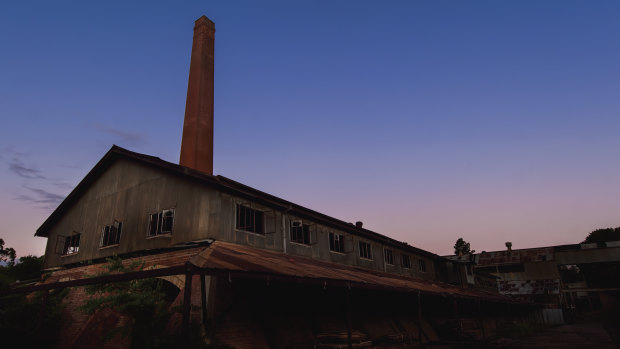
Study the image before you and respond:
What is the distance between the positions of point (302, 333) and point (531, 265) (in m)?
39.8

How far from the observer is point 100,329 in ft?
39.7

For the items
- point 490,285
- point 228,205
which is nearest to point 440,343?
point 228,205

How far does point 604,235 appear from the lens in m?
64.2

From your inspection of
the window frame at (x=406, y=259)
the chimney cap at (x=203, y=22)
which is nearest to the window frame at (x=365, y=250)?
the window frame at (x=406, y=259)

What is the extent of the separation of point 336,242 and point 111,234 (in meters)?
11.7

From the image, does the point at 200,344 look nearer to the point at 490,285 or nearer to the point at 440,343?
the point at 440,343

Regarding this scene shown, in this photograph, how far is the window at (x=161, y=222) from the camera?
49.6ft

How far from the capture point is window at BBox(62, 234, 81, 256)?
18883mm

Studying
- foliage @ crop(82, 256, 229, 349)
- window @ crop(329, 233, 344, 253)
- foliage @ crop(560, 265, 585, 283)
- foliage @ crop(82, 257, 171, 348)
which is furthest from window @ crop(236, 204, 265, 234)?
foliage @ crop(560, 265, 585, 283)

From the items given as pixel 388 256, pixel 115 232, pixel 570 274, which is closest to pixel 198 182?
pixel 115 232

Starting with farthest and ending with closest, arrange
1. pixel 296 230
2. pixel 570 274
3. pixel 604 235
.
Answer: pixel 570 274 → pixel 604 235 → pixel 296 230

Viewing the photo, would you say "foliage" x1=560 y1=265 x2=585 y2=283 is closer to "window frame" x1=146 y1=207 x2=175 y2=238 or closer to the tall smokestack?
the tall smokestack

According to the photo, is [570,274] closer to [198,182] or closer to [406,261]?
[406,261]

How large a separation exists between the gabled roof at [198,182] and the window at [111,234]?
126 inches
